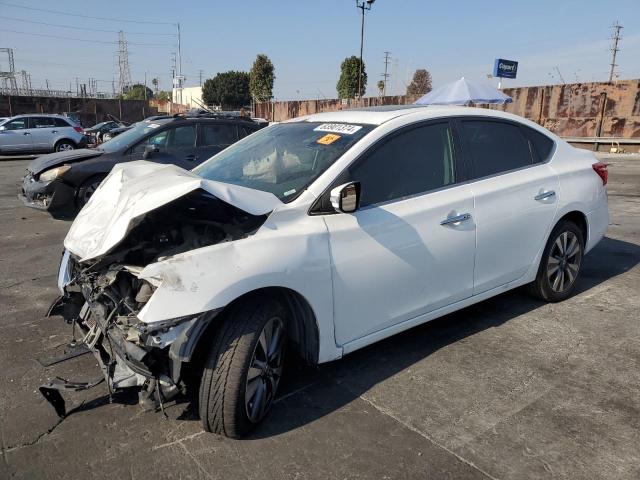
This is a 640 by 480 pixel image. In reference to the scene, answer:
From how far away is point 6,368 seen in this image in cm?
339

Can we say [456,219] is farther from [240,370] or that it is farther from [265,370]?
[240,370]

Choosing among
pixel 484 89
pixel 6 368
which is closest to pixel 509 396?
pixel 6 368

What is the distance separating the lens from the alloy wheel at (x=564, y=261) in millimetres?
4293

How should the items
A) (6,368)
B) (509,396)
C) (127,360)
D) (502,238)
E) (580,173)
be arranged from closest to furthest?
1. (127,360)
2. (509,396)
3. (6,368)
4. (502,238)
5. (580,173)

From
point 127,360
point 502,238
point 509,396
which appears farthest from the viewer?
point 502,238

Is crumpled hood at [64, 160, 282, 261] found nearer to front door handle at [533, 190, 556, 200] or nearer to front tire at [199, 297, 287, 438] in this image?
front tire at [199, 297, 287, 438]

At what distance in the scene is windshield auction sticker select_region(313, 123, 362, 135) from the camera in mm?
3349

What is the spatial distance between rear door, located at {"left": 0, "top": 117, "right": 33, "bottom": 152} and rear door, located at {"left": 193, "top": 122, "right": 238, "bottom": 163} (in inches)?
571

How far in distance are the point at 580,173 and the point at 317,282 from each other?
292 centimetres

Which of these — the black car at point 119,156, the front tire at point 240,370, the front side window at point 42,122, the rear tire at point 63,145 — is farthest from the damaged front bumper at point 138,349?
the front side window at point 42,122

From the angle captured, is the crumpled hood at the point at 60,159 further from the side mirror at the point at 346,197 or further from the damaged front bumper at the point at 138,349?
the side mirror at the point at 346,197

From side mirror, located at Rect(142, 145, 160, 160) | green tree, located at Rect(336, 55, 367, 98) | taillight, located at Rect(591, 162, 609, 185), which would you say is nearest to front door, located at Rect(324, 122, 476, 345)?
taillight, located at Rect(591, 162, 609, 185)

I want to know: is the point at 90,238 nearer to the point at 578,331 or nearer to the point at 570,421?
the point at 570,421

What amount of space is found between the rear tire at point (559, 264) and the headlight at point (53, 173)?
23.0 ft
